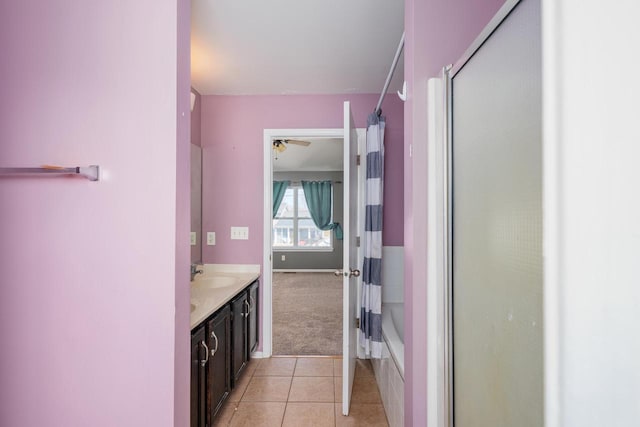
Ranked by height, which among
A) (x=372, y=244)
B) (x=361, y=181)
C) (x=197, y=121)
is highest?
(x=197, y=121)

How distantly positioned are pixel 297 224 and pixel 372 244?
543 cm

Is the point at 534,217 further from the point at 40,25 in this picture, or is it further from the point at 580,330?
the point at 40,25

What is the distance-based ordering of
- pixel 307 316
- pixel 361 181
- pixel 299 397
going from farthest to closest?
pixel 307 316
pixel 361 181
pixel 299 397

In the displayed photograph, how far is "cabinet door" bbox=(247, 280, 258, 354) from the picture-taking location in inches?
104

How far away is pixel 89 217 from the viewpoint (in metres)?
1.12

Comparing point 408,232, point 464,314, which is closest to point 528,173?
point 464,314

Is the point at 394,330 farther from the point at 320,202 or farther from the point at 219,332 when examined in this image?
the point at 320,202

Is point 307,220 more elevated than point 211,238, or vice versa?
point 307,220

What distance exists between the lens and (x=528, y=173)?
2.21 ft

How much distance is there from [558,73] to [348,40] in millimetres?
1776

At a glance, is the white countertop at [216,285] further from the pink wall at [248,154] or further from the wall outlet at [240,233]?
the wall outlet at [240,233]

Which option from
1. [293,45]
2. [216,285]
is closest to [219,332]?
[216,285]

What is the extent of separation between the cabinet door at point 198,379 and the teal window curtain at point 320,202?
6.01 meters

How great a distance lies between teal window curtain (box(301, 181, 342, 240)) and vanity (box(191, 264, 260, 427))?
15.7ft
